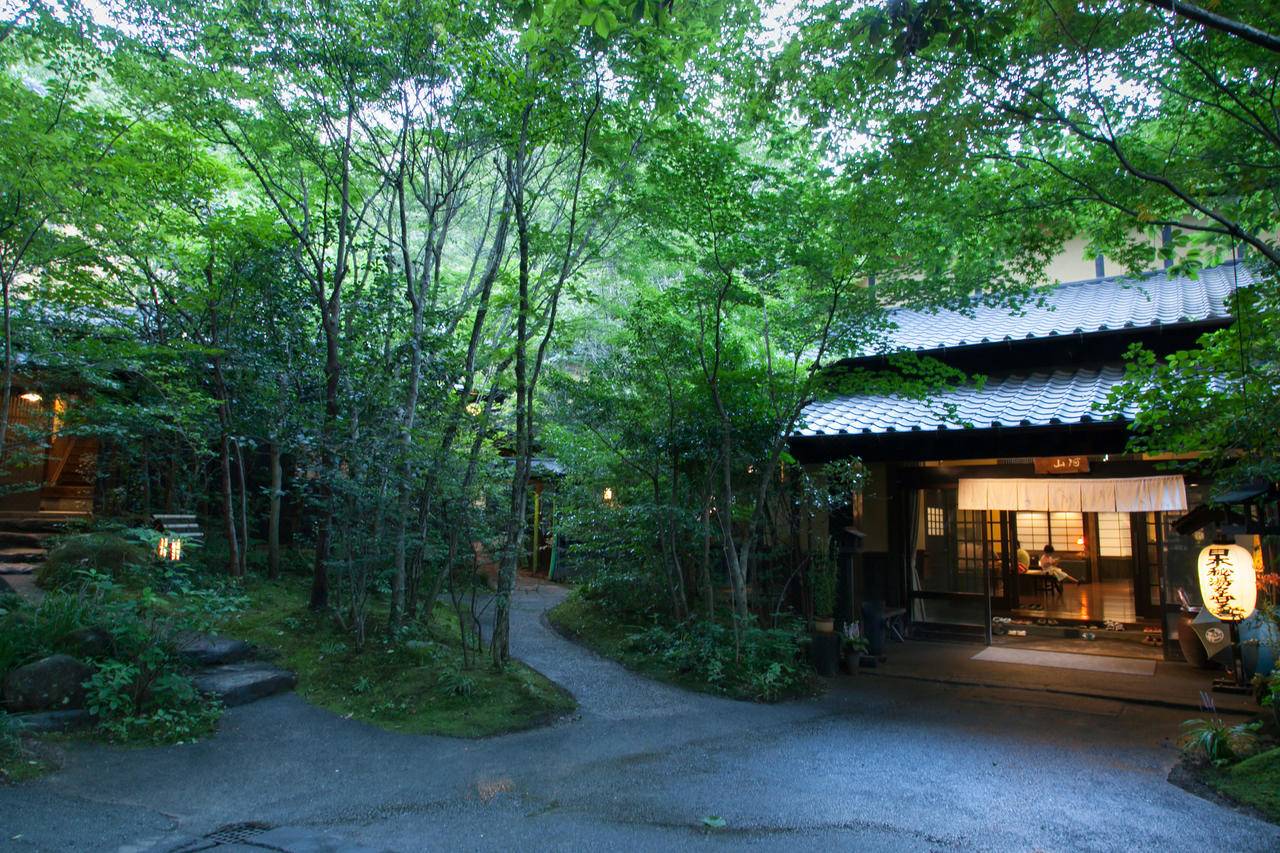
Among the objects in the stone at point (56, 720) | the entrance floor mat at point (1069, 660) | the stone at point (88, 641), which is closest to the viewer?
the stone at point (56, 720)

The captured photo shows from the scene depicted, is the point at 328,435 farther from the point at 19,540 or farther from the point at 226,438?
the point at 19,540

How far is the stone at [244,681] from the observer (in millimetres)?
6402

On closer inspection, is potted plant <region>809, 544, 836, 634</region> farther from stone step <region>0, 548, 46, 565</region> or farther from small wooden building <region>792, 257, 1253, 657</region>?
stone step <region>0, 548, 46, 565</region>

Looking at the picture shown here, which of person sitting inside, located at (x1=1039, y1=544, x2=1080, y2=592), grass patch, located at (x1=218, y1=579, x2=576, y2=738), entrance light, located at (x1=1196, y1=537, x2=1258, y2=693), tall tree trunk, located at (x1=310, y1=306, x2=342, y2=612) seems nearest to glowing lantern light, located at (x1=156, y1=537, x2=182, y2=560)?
grass patch, located at (x1=218, y1=579, x2=576, y2=738)

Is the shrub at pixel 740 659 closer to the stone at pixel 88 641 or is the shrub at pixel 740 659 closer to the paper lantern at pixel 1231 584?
the paper lantern at pixel 1231 584

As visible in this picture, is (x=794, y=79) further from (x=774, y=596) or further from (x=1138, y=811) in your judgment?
(x=774, y=596)

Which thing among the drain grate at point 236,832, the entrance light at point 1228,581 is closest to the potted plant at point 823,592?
the entrance light at point 1228,581

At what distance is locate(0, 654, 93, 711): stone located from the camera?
553 cm

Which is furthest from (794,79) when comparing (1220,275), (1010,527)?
(1220,275)

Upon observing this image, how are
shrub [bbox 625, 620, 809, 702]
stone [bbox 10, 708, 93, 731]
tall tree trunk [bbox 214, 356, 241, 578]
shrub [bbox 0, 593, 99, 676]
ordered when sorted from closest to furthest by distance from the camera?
stone [bbox 10, 708, 93, 731] < shrub [bbox 0, 593, 99, 676] < shrub [bbox 625, 620, 809, 702] < tall tree trunk [bbox 214, 356, 241, 578]

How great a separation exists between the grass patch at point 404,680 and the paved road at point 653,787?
0.79ft

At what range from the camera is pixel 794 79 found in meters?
5.87

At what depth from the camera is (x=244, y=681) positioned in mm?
6613

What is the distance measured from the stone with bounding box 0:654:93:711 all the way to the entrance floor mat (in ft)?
33.1
